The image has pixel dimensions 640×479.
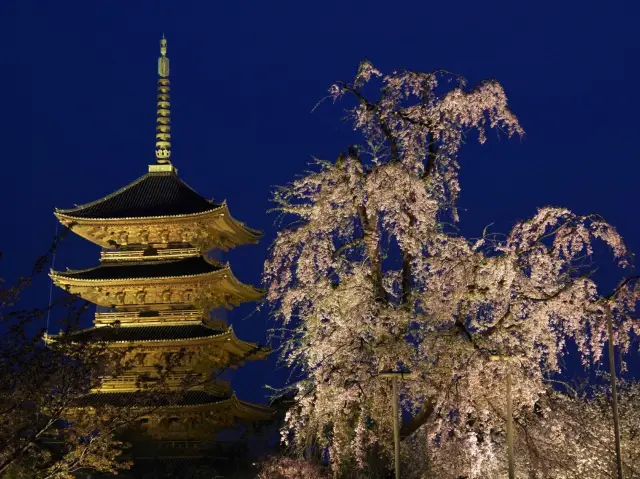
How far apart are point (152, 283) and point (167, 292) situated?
2.63ft

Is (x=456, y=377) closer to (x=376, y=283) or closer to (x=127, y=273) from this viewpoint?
(x=376, y=283)

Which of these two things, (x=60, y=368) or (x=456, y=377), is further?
(x=456, y=377)

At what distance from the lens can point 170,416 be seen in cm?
3203

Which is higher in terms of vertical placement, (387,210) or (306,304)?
(387,210)

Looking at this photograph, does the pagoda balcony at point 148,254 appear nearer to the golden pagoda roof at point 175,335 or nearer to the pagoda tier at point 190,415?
the golden pagoda roof at point 175,335

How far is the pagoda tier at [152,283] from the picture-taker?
1305 inches

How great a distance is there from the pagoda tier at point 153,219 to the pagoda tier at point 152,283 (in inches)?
42.7

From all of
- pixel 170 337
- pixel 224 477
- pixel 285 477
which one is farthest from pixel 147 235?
pixel 285 477

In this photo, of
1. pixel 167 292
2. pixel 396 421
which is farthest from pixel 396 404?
pixel 167 292

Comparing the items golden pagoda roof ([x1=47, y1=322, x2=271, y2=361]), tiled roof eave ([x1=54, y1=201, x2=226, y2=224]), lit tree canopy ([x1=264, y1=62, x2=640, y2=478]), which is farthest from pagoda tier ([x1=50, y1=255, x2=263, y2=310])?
lit tree canopy ([x1=264, y1=62, x2=640, y2=478])

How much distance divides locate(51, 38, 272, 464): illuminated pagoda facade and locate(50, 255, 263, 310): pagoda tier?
3cm

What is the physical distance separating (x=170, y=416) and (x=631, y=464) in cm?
1584

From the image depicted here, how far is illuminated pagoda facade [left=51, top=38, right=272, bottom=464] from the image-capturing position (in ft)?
106

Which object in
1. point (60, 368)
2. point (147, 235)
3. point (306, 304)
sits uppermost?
point (147, 235)
